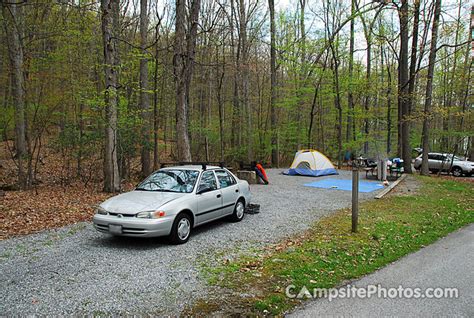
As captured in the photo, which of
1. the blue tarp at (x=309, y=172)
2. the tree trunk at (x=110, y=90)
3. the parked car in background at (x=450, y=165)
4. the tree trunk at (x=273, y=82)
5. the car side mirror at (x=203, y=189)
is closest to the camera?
the car side mirror at (x=203, y=189)

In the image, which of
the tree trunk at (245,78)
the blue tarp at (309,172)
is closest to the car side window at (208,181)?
the blue tarp at (309,172)

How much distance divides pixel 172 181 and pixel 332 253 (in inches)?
139

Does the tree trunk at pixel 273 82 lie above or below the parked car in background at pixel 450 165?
above

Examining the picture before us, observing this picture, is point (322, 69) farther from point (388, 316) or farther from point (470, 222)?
point (388, 316)

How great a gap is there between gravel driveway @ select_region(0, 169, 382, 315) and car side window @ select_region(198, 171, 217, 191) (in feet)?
3.21

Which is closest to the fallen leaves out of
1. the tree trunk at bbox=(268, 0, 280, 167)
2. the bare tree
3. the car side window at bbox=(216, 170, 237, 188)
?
the bare tree

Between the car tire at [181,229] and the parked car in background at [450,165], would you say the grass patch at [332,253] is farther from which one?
the parked car in background at [450,165]

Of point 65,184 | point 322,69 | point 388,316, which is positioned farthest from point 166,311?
point 322,69

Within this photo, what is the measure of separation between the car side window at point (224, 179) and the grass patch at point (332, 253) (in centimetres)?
211

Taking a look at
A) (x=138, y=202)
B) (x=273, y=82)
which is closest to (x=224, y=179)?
(x=138, y=202)

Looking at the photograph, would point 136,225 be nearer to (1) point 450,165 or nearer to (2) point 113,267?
(2) point 113,267

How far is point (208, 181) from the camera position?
719 cm

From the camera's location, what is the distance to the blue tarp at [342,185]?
45.5 feet

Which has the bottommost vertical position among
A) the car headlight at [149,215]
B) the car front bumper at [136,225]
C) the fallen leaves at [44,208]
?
the fallen leaves at [44,208]
